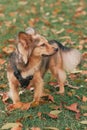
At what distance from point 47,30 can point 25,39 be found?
15.2ft

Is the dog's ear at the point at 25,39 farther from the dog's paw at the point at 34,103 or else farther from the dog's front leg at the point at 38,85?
the dog's paw at the point at 34,103

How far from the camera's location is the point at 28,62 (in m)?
5.38

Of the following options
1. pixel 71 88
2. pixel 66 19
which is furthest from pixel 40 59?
pixel 66 19

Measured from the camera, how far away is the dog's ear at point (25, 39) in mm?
4959

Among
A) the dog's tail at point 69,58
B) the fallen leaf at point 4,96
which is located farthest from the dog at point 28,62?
the dog's tail at point 69,58

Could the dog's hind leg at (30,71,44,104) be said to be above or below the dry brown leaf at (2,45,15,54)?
above

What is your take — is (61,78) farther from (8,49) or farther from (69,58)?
(8,49)

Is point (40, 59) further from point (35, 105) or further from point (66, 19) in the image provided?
point (66, 19)

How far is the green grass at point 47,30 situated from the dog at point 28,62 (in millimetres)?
282

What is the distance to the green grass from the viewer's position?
17.2ft

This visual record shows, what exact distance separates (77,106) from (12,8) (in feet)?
21.2

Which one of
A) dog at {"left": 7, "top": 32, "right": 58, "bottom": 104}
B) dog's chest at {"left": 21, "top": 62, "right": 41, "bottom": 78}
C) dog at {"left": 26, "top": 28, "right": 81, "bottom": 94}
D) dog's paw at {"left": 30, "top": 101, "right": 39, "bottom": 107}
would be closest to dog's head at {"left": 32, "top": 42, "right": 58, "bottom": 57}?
dog at {"left": 7, "top": 32, "right": 58, "bottom": 104}

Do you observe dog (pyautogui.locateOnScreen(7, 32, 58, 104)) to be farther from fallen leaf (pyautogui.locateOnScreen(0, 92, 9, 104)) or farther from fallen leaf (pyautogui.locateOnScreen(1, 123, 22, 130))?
fallen leaf (pyautogui.locateOnScreen(1, 123, 22, 130))

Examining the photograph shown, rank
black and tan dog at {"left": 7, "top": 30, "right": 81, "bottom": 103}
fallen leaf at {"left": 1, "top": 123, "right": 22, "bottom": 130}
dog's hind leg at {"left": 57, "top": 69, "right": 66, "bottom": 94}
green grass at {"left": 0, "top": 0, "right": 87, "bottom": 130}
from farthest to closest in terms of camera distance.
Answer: dog's hind leg at {"left": 57, "top": 69, "right": 66, "bottom": 94}
green grass at {"left": 0, "top": 0, "right": 87, "bottom": 130}
black and tan dog at {"left": 7, "top": 30, "right": 81, "bottom": 103}
fallen leaf at {"left": 1, "top": 123, "right": 22, "bottom": 130}
